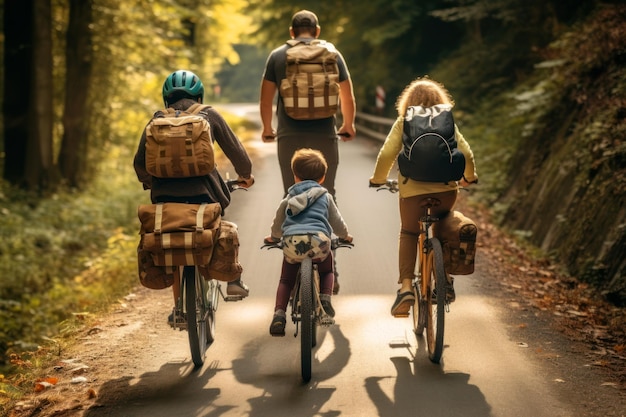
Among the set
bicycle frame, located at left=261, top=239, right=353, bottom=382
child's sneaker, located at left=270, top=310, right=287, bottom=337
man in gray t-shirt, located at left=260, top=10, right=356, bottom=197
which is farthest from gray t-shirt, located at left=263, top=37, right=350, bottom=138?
child's sneaker, located at left=270, top=310, right=287, bottom=337

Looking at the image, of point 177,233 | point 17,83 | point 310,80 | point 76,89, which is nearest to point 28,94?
point 17,83

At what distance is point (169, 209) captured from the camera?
6.14 meters

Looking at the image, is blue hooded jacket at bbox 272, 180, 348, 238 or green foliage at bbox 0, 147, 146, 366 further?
green foliage at bbox 0, 147, 146, 366

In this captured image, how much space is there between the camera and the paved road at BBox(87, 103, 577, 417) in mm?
5742

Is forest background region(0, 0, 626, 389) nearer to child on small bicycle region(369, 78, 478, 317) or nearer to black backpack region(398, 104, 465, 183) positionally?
child on small bicycle region(369, 78, 478, 317)

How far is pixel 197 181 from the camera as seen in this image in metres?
6.37

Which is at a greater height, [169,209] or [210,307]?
[169,209]

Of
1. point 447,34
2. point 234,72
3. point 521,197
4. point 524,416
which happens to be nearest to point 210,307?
point 524,416

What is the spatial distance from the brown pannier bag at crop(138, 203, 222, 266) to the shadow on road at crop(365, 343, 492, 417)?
157cm

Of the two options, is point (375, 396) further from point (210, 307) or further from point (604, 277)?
point (604, 277)

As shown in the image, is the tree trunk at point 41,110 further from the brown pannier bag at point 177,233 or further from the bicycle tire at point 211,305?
the brown pannier bag at point 177,233

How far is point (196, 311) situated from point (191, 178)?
100 cm

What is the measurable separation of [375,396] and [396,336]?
1.50 metres

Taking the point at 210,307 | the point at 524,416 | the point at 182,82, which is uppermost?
the point at 182,82
